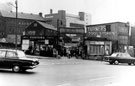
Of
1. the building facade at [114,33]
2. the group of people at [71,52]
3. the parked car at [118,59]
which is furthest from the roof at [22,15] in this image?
the parked car at [118,59]

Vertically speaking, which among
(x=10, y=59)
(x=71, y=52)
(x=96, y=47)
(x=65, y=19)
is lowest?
(x=71, y=52)

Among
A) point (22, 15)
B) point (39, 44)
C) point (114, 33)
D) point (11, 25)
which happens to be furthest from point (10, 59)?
point (22, 15)

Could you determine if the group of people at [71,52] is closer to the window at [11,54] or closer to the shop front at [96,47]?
the shop front at [96,47]

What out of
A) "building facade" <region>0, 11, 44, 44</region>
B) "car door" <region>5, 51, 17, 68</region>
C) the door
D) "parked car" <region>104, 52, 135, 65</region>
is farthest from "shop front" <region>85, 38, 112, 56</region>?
"building facade" <region>0, 11, 44, 44</region>

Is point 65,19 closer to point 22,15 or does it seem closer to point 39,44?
point 22,15

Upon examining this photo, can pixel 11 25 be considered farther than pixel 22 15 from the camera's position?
No

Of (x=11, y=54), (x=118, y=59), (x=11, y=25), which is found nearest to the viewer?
(x=11, y=54)

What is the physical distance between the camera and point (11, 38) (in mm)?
89875

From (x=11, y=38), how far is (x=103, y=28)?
40.5 metres

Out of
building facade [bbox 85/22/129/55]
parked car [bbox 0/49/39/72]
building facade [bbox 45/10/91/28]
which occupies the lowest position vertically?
parked car [bbox 0/49/39/72]

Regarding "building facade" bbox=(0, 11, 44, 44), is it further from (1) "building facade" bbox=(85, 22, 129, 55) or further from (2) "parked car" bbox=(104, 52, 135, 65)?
(2) "parked car" bbox=(104, 52, 135, 65)

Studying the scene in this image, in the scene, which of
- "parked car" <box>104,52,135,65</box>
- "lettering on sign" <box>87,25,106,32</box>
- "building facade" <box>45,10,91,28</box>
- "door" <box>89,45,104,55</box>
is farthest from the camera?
"building facade" <box>45,10,91,28</box>

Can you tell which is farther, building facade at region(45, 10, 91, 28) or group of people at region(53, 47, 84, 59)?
building facade at region(45, 10, 91, 28)

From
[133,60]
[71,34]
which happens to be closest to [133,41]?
[71,34]
